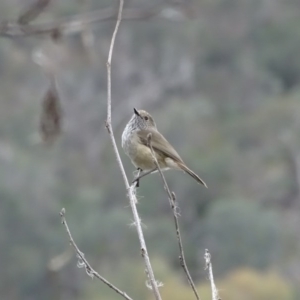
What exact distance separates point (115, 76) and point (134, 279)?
12390mm

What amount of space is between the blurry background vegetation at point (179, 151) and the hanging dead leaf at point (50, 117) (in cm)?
1333

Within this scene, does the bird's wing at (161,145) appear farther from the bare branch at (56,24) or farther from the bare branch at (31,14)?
the bare branch at (31,14)

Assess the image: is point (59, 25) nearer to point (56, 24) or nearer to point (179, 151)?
point (56, 24)

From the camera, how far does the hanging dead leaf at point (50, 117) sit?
10.6 ft

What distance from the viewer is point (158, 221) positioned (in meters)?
24.2

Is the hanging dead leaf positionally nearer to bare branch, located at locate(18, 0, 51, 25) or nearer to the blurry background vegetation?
bare branch, located at locate(18, 0, 51, 25)

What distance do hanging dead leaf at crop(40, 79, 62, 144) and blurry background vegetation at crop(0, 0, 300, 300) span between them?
13.3 metres

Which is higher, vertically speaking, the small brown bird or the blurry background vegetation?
the blurry background vegetation

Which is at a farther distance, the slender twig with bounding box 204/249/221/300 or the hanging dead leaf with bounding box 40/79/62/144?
the hanging dead leaf with bounding box 40/79/62/144

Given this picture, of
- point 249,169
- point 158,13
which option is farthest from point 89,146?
point 158,13

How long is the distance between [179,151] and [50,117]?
23.5 meters

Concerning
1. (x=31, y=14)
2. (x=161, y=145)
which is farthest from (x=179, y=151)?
(x=31, y=14)

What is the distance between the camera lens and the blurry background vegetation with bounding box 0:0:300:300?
23219 millimetres

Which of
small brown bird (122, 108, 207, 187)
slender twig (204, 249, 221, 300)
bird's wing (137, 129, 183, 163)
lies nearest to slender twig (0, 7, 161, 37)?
slender twig (204, 249, 221, 300)
